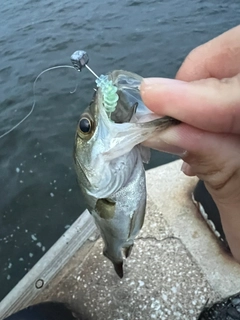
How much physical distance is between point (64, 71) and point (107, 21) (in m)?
2.60

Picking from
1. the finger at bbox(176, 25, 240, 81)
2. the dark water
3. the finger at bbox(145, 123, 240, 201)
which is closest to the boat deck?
the dark water

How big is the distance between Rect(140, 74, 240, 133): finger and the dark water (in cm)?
386

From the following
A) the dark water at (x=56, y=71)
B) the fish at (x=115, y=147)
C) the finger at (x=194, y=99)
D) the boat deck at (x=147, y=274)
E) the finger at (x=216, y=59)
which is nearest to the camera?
the finger at (x=194, y=99)

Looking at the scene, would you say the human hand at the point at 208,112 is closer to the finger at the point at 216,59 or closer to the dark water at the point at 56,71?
the finger at the point at 216,59

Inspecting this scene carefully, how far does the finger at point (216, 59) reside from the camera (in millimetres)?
1740

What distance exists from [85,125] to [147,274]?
7.03ft

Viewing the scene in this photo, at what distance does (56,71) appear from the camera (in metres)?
8.66

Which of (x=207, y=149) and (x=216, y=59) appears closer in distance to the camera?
(x=207, y=149)

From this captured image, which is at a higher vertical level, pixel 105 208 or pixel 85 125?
pixel 85 125

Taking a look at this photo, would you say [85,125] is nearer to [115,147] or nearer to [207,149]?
[115,147]

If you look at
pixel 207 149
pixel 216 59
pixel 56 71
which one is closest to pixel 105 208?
pixel 207 149

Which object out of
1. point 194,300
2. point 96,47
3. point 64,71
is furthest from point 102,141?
point 96,47

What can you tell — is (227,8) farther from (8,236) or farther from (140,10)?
(8,236)

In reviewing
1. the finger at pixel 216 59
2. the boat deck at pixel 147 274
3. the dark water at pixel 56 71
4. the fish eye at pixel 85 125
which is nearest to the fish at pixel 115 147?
the fish eye at pixel 85 125
